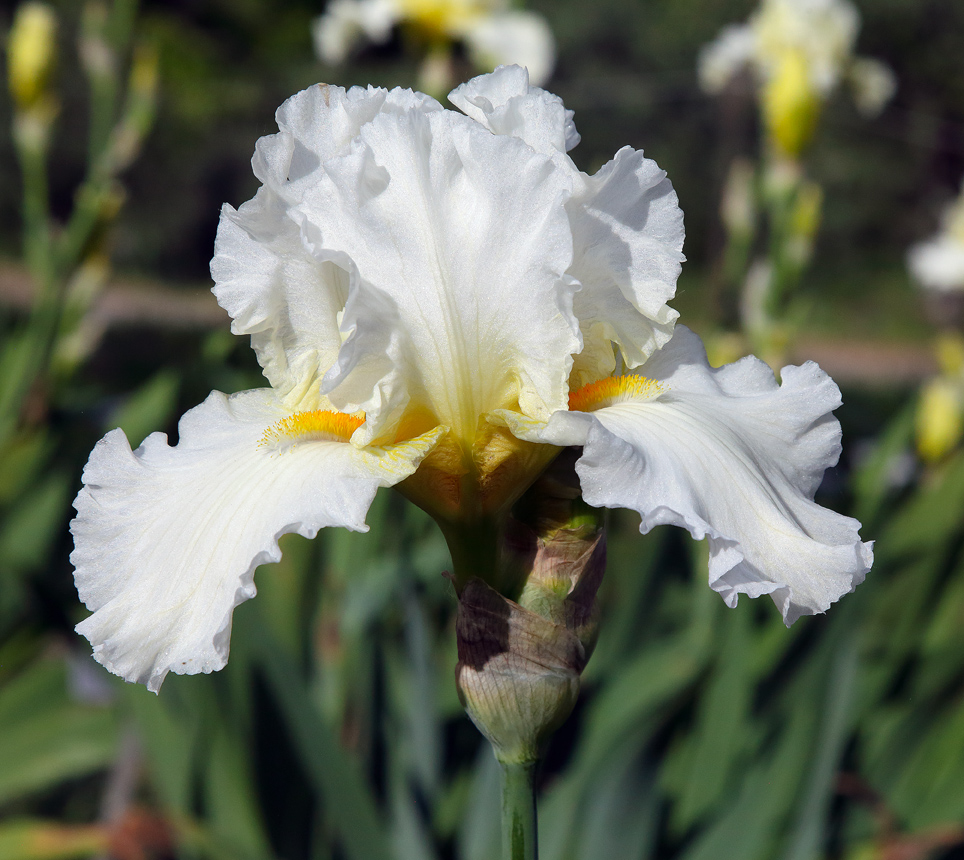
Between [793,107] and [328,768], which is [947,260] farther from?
[328,768]

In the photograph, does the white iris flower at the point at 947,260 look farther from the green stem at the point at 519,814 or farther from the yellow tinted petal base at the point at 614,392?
the green stem at the point at 519,814

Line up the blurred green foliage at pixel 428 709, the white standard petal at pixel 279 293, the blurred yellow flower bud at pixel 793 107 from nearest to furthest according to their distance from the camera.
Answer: the white standard petal at pixel 279 293 < the blurred green foliage at pixel 428 709 < the blurred yellow flower bud at pixel 793 107

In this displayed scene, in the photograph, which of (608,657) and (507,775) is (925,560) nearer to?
(608,657)

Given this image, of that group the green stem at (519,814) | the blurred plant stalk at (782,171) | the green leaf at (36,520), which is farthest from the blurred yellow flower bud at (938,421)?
the green leaf at (36,520)

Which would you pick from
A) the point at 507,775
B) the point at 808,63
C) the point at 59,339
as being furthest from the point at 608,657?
the point at 59,339

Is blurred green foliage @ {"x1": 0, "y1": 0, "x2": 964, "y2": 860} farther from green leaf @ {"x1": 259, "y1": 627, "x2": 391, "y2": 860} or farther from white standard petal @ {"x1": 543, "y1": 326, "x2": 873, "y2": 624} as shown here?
white standard petal @ {"x1": 543, "y1": 326, "x2": 873, "y2": 624}

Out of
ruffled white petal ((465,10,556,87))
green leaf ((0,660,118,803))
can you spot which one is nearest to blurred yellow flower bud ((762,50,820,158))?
ruffled white petal ((465,10,556,87))

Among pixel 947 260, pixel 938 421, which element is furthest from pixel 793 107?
pixel 947 260
